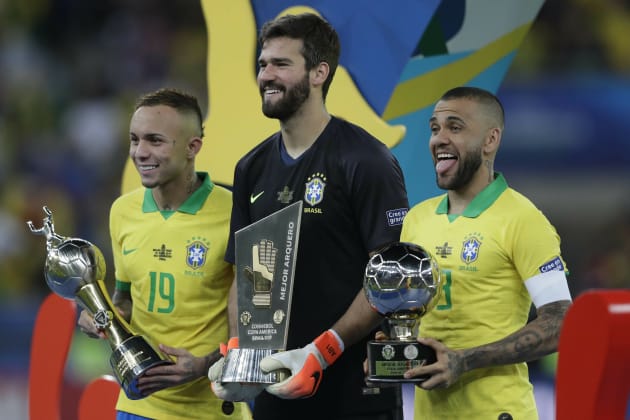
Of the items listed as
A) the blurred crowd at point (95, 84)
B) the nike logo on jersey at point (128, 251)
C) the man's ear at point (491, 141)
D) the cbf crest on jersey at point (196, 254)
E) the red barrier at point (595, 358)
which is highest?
the blurred crowd at point (95, 84)

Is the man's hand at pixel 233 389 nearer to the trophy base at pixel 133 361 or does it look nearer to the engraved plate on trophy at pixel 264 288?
the engraved plate on trophy at pixel 264 288

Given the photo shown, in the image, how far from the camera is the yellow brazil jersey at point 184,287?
421 centimetres

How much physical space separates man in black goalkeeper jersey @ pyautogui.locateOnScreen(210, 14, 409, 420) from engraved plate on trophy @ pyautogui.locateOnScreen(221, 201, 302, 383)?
15cm

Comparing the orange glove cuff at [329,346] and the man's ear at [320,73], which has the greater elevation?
the man's ear at [320,73]

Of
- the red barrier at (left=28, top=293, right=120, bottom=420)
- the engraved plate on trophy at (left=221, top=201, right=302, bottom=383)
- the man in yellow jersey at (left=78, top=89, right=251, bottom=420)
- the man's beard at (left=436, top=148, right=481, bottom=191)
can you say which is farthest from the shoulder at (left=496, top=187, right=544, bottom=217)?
the red barrier at (left=28, top=293, right=120, bottom=420)

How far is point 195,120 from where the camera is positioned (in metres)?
4.35

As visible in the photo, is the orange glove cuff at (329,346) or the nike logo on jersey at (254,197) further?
the nike logo on jersey at (254,197)

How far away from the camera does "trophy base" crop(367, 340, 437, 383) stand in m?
3.26

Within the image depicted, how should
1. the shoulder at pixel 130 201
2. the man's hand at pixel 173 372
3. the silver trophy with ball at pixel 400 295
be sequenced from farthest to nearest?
the shoulder at pixel 130 201
the man's hand at pixel 173 372
the silver trophy with ball at pixel 400 295

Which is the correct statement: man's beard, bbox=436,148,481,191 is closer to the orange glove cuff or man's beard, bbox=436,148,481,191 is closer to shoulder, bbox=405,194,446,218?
shoulder, bbox=405,194,446,218

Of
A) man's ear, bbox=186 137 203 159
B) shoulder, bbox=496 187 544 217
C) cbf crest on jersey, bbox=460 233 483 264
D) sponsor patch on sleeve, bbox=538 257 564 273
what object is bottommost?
sponsor patch on sleeve, bbox=538 257 564 273

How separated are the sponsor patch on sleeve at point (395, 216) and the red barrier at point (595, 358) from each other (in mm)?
861

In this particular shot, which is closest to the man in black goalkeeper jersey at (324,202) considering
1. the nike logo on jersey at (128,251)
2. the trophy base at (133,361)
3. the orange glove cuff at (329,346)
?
the orange glove cuff at (329,346)

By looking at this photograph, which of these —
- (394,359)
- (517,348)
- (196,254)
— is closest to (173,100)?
(196,254)
